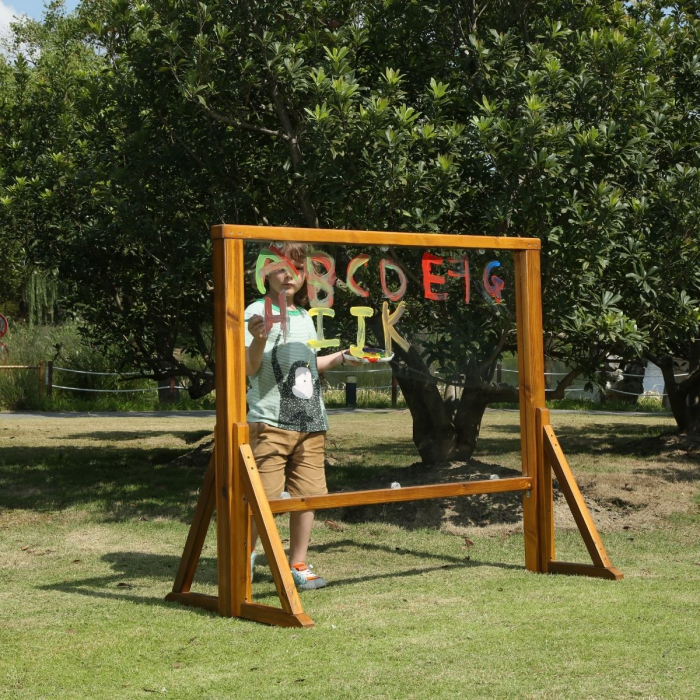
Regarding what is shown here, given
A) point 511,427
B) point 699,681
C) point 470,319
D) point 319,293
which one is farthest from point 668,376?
point 699,681

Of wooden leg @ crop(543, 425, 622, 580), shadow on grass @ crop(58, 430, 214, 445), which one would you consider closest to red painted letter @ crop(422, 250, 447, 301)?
wooden leg @ crop(543, 425, 622, 580)

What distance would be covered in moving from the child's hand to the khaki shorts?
0.55 metres

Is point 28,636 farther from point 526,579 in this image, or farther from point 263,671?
point 526,579

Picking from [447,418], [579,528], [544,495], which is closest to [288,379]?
[544,495]

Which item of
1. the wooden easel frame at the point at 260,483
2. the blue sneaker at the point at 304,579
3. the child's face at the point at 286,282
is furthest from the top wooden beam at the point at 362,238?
the blue sneaker at the point at 304,579

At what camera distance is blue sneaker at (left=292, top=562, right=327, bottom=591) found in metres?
6.27

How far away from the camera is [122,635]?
5.14 m

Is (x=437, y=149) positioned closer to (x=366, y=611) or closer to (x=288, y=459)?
(x=288, y=459)

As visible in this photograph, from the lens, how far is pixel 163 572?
6969mm

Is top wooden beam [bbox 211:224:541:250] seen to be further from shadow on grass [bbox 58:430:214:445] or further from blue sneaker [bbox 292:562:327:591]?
shadow on grass [bbox 58:430:214:445]

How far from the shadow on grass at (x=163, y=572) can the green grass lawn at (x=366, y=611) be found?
2 centimetres

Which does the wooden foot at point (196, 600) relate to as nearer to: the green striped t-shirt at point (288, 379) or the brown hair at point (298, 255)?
the green striped t-shirt at point (288, 379)

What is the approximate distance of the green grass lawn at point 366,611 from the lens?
4.36m

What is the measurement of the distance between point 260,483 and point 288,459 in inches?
30.3
